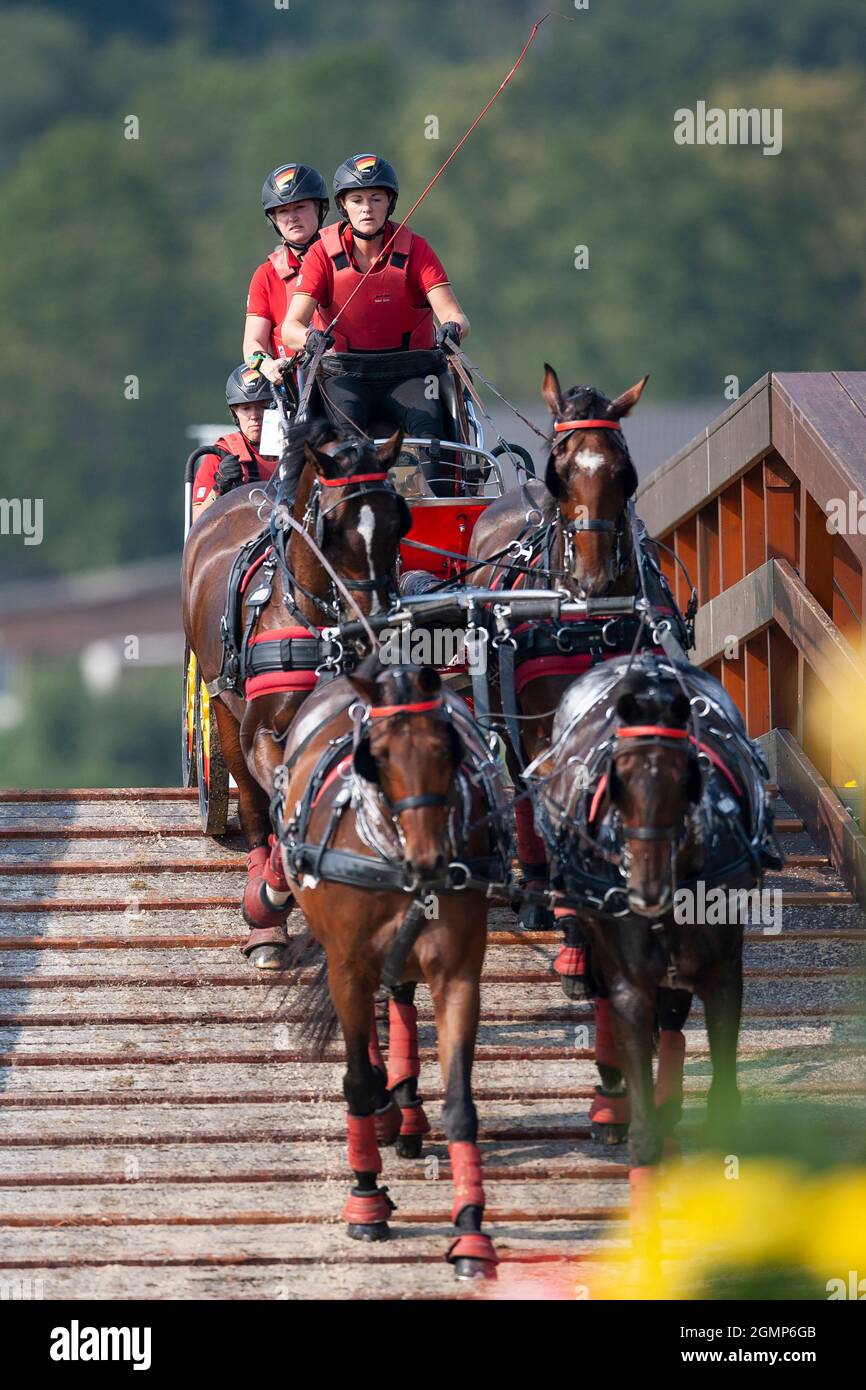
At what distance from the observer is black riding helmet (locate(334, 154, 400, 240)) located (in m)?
11.6

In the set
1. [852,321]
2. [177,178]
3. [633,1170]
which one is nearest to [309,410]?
[633,1170]

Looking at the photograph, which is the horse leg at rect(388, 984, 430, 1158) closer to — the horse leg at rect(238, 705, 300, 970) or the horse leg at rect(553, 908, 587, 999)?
the horse leg at rect(553, 908, 587, 999)

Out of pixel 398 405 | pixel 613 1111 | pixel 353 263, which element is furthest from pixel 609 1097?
pixel 353 263

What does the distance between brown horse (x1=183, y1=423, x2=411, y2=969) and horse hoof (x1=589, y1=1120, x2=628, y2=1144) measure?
1.81 meters

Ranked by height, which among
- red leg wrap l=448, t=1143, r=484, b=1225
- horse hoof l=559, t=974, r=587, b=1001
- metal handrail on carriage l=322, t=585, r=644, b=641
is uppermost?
metal handrail on carriage l=322, t=585, r=644, b=641

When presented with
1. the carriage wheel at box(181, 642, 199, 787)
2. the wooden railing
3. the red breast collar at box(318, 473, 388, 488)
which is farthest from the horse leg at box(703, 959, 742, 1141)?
the carriage wheel at box(181, 642, 199, 787)

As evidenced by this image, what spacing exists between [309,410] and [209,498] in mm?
2972

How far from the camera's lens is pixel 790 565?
12883 mm

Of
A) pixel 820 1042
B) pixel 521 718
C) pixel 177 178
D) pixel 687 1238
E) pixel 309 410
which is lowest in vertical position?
pixel 687 1238

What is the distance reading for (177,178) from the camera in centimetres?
9456

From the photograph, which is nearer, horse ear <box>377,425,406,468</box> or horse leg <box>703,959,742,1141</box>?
horse leg <box>703,959,742,1141</box>

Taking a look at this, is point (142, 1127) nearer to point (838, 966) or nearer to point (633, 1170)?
point (633, 1170)

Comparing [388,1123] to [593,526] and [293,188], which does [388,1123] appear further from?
[293,188]

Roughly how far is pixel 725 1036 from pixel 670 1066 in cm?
45
